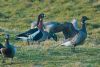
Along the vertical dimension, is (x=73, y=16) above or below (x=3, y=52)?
below

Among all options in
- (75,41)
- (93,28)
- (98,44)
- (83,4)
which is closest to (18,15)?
(83,4)

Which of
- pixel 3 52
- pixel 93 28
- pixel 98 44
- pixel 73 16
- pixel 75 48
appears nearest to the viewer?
pixel 3 52

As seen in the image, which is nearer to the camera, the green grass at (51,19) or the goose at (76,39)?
the green grass at (51,19)

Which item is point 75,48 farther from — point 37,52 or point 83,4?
point 83,4

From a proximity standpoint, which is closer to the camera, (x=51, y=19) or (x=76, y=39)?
(x=76, y=39)

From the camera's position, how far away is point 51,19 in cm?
2956

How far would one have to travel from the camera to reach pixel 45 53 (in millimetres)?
16125

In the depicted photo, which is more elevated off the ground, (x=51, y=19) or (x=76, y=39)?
(x=76, y=39)

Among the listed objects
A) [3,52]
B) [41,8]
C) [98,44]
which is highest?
[3,52]

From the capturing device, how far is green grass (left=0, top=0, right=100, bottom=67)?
1495 centimetres

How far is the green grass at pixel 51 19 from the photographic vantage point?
1495 cm

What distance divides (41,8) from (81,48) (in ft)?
51.0

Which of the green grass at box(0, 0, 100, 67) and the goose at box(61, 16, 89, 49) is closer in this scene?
the green grass at box(0, 0, 100, 67)

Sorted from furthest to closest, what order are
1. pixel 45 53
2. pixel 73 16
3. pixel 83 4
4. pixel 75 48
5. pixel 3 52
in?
1. pixel 83 4
2. pixel 73 16
3. pixel 75 48
4. pixel 45 53
5. pixel 3 52
